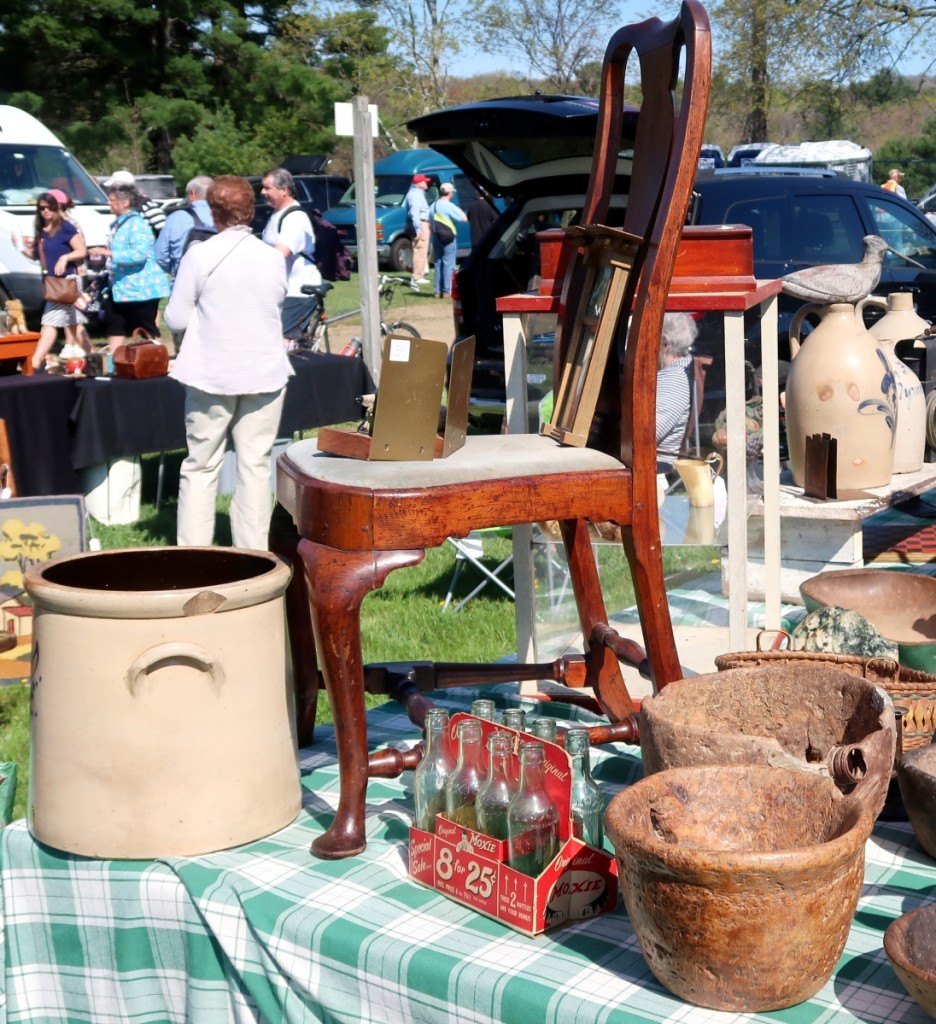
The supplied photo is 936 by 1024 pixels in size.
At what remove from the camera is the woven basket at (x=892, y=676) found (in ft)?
6.28

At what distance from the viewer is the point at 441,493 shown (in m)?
1.88

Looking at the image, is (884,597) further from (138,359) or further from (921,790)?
(138,359)

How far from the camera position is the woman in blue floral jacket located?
27.5 ft

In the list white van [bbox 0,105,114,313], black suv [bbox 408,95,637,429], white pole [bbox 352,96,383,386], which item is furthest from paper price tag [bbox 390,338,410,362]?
white van [bbox 0,105,114,313]

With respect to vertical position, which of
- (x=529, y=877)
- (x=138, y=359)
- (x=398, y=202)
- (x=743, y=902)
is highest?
(x=398, y=202)

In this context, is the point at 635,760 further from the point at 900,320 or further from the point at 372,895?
the point at 900,320

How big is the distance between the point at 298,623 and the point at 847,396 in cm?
185

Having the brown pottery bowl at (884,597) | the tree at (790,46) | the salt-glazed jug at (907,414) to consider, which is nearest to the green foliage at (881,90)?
the tree at (790,46)

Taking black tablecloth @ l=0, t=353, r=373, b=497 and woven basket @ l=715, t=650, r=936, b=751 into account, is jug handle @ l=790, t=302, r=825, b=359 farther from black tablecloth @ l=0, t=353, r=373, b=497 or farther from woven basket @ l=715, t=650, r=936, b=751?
black tablecloth @ l=0, t=353, r=373, b=497

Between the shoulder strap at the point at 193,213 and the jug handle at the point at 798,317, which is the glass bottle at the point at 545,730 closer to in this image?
the jug handle at the point at 798,317

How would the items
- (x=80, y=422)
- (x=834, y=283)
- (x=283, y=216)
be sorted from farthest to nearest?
(x=283, y=216), (x=80, y=422), (x=834, y=283)

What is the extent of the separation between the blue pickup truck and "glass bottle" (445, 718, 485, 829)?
16616mm

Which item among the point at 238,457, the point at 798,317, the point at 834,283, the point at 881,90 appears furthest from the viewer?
the point at 881,90

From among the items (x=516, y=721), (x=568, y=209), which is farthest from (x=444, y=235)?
(x=516, y=721)
